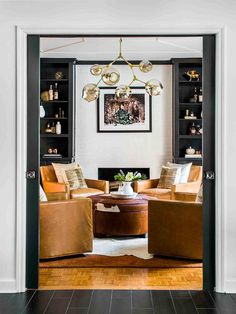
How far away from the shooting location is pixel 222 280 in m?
4.05

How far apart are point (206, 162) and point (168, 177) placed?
383cm

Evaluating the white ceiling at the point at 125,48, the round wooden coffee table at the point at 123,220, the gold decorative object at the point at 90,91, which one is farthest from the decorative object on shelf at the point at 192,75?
the round wooden coffee table at the point at 123,220

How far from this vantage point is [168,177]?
7.95 metres

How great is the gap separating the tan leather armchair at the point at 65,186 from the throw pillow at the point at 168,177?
93 cm

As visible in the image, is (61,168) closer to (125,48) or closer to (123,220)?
(123,220)

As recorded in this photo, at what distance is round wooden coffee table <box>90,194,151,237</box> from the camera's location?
6.22m

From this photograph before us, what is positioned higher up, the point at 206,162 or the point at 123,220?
the point at 206,162

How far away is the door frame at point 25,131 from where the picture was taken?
4.06 meters

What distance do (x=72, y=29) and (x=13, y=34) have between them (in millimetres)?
507

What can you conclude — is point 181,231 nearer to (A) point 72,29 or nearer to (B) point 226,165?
(B) point 226,165

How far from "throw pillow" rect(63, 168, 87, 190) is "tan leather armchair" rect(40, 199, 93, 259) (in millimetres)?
2505

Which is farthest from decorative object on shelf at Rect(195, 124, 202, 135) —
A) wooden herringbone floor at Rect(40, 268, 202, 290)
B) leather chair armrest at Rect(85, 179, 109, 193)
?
wooden herringbone floor at Rect(40, 268, 202, 290)

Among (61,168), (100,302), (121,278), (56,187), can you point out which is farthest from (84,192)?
(100,302)

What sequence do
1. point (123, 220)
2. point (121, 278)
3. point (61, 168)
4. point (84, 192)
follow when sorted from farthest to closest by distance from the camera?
point (61, 168), point (84, 192), point (123, 220), point (121, 278)
